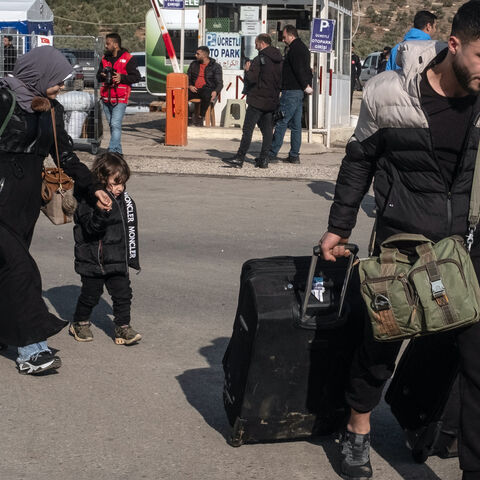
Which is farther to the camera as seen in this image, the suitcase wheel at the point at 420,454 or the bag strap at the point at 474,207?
the suitcase wheel at the point at 420,454

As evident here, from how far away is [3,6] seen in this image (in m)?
25.2

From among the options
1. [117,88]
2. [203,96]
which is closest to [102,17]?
[203,96]

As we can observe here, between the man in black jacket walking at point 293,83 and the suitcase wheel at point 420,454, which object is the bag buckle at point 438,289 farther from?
the man in black jacket walking at point 293,83

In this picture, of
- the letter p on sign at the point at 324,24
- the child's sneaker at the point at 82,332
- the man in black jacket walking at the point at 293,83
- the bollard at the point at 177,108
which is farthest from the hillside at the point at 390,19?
the child's sneaker at the point at 82,332

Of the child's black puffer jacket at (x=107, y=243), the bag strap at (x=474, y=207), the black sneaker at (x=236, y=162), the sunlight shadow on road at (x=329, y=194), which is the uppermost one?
the bag strap at (x=474, y=207)

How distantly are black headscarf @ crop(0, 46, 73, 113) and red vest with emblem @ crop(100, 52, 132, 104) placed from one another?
9.06 meters

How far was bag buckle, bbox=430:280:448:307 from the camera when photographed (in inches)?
143

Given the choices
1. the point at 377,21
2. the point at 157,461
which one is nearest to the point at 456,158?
the point at 157,461

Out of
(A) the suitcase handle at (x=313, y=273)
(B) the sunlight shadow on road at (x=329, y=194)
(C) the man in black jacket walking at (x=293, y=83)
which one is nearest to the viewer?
(A) the suitcase handle at (x=313, y=273)

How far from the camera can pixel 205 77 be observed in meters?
19.5

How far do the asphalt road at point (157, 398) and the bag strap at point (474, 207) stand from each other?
1.10 meters

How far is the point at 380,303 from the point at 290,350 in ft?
2.17

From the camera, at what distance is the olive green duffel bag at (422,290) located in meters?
3.65

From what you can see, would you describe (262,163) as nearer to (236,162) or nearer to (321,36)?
(236,162)
